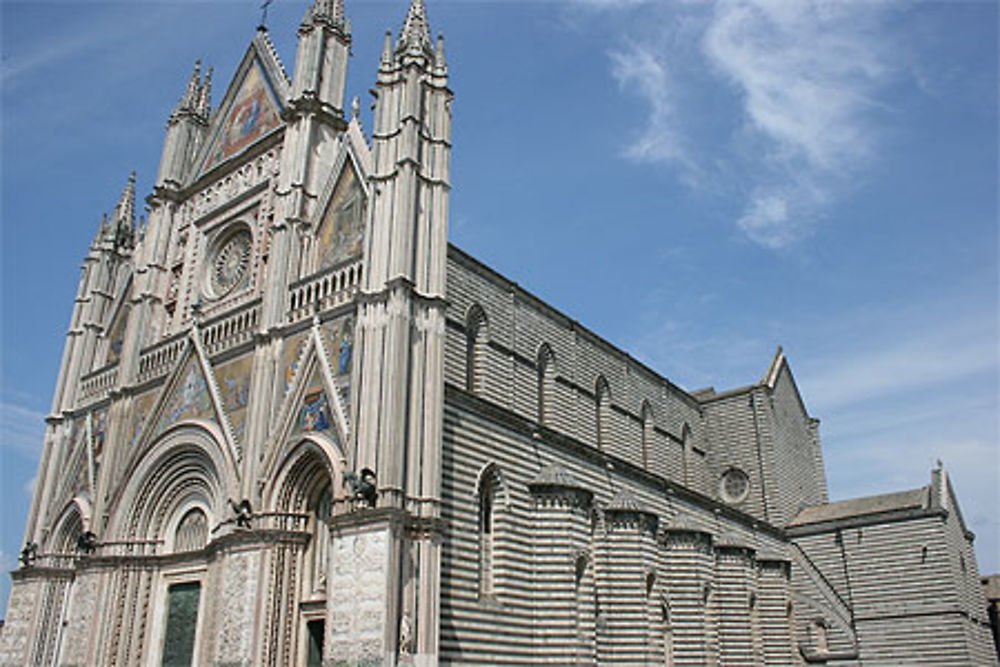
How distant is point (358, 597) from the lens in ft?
49.0

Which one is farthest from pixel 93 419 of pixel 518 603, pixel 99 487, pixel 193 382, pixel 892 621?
pixel 892 621

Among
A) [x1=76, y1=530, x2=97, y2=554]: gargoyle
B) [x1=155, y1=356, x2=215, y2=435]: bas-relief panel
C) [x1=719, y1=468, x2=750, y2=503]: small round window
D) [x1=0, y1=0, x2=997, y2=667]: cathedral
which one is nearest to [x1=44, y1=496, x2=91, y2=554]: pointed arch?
[x1=0, y1=0, x2=997, y2=667]: cathedral

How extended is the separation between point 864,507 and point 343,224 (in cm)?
2177

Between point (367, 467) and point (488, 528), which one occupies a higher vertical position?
point (367, 467)

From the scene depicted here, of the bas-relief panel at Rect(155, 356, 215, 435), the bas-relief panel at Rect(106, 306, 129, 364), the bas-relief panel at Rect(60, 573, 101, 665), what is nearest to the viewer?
the bas-relief panel at Rect(60, 573, 101, 665)

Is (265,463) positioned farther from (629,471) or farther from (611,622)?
(629,471)

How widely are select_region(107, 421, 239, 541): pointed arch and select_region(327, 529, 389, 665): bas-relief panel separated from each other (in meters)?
6.04

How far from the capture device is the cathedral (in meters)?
16.7

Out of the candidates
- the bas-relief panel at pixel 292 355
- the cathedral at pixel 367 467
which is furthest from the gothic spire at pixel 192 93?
the bas-relief panel at pixel 292 355

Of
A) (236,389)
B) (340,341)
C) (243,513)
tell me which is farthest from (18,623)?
(340,341)

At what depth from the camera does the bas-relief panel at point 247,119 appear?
24.1 meters

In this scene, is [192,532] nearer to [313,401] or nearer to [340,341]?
[313,401]

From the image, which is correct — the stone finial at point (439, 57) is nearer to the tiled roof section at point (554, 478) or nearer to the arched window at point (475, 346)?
the arched window at point (475, 346)

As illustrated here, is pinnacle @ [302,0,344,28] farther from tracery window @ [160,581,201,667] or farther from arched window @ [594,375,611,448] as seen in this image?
tracery window @ [160,581,201,667]
